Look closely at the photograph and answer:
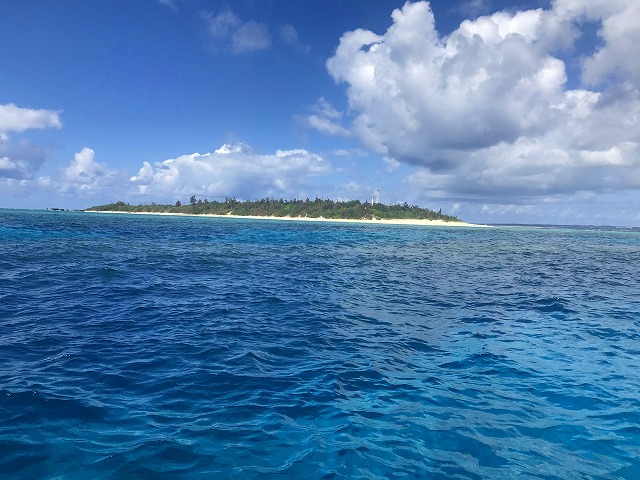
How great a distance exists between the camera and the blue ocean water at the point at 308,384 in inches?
293

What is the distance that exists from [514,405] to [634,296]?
861 inches

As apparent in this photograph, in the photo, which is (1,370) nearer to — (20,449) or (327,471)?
(20,449)

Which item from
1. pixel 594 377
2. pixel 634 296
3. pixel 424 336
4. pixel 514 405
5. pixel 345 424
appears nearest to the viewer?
pixel 345 424

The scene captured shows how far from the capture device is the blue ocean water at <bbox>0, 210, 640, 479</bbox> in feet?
24.4

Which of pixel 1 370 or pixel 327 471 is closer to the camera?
pixel 327 471

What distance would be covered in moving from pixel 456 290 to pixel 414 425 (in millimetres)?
18265

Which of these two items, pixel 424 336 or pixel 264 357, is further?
pixel 424 336

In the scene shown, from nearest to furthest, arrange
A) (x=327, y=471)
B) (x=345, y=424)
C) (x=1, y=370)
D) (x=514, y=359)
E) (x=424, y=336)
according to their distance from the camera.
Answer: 1. (x=327, y=471)
2. (x=345, y=424)
3. (x=1, y=370)
4. (x=514, y=359)
5. (x=424, y=336)

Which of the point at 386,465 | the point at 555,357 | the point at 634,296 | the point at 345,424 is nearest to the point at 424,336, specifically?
the point at 555,357

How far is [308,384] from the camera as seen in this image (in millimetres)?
10680

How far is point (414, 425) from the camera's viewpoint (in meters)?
8.77

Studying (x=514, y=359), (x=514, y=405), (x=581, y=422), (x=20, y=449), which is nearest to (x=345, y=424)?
(x=514, y=405)

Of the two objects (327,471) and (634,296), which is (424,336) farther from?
(634,296)

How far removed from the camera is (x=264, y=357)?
12.5 m
